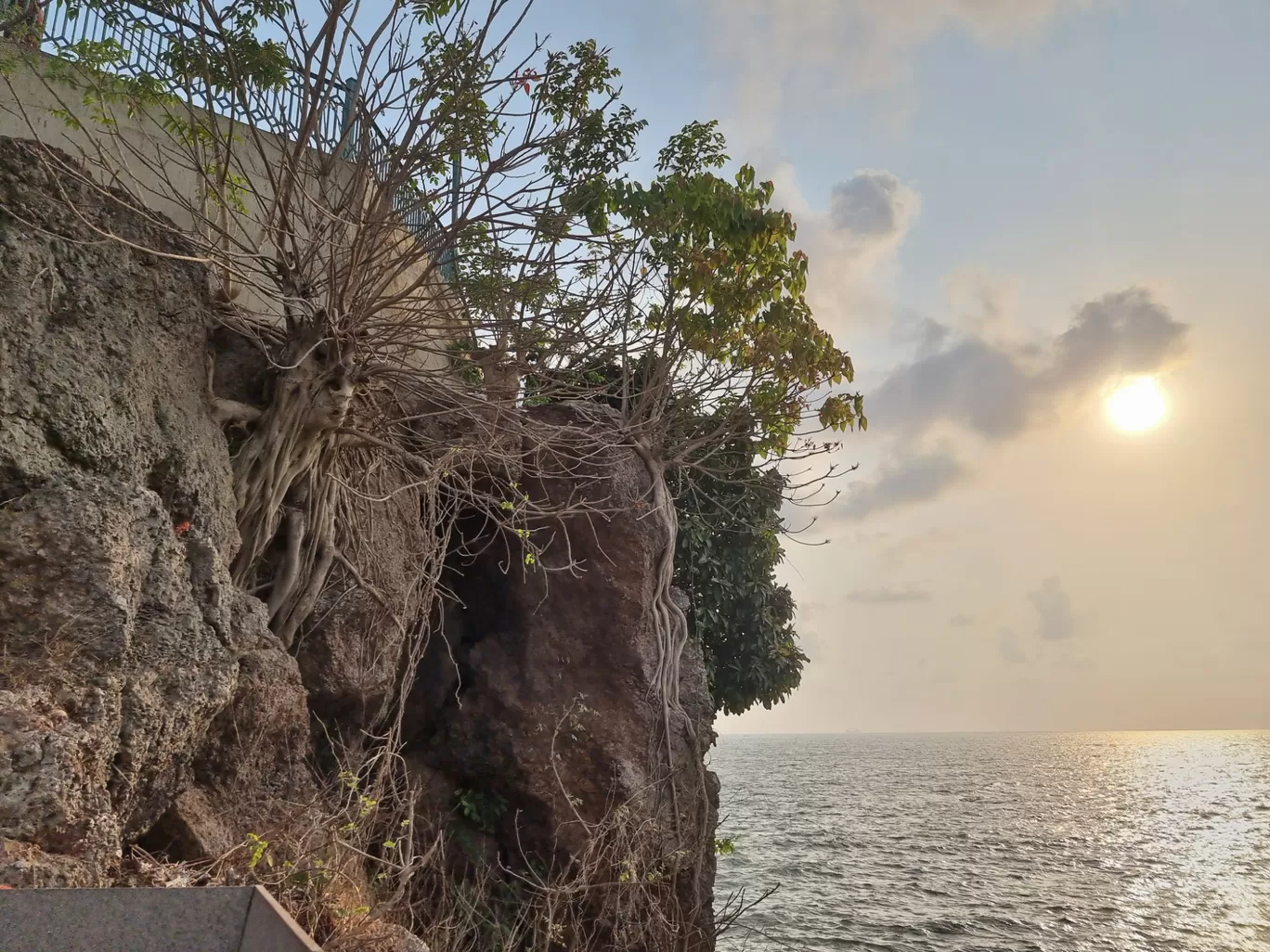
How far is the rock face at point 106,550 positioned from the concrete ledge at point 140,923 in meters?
0.80

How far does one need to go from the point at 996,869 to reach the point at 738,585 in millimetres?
15626

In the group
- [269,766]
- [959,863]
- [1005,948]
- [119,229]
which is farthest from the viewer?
[959,863]

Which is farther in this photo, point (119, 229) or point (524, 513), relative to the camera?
point (524, 513)

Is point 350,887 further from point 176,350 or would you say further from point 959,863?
point 959,863

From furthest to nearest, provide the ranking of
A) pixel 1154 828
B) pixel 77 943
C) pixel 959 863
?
pixel 1154 828
pixel 959 863
pixel 77 943

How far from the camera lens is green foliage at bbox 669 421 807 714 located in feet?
38.6

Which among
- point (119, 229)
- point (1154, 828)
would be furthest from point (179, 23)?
point (1154, 828)

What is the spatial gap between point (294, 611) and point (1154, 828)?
126 ft

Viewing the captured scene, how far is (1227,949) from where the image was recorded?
15.5 m

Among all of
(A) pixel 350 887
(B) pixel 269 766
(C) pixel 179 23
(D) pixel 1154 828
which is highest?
(C) pixel 179 23

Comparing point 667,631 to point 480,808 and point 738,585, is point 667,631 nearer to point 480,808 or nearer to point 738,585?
point 480,808

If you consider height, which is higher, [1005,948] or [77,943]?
[77,943]

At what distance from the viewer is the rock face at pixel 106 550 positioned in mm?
3117

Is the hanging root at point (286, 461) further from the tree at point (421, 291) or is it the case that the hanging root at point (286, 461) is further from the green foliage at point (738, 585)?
the green foliage at point (738, 585)
